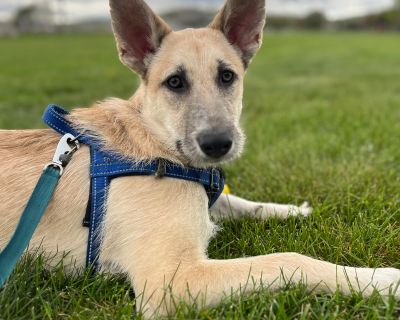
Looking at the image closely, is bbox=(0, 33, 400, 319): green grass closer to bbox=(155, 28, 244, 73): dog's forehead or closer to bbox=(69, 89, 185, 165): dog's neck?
bbox=(69, 89, 185, 165): dog's neck

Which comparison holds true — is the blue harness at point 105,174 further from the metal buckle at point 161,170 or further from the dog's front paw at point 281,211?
the dog's front paw at point 281,211

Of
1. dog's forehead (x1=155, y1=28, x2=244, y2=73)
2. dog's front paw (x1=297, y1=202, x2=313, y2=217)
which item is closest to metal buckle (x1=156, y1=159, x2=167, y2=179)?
dog's forehead (x1=155, y1=28, x2=244, y2=73)

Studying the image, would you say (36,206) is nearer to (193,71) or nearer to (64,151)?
(64,151)

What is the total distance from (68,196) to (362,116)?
19.2 ft

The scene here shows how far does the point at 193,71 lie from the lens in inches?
131

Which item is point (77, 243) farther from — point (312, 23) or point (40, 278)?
point (312, 23)

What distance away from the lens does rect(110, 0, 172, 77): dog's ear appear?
135 inches

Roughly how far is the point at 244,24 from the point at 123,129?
1413 millimetres

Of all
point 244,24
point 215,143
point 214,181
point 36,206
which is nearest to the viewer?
point 36,206

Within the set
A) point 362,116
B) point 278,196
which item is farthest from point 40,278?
point 362,116

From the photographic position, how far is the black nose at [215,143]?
9.41ft

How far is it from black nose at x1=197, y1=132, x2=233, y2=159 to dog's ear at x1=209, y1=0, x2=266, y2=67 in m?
1.21

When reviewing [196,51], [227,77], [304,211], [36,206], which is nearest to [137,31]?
[196,51]

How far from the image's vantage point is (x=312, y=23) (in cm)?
11294
